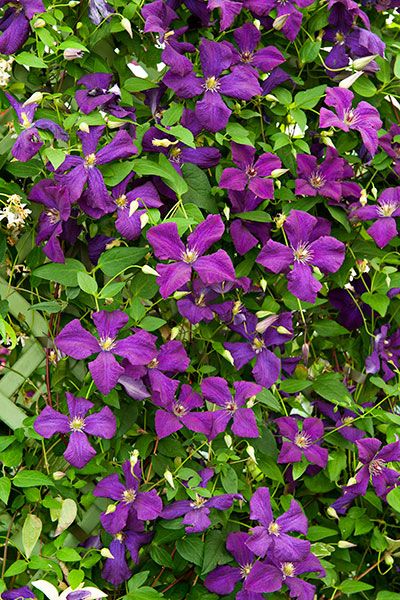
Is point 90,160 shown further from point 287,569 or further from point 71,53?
point 287,569

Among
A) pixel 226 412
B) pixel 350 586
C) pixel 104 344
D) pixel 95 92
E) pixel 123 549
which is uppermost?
pixel 95 92

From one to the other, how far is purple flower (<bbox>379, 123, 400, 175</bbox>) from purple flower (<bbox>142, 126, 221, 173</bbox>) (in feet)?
1.25

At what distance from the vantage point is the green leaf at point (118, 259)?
5.08 ft

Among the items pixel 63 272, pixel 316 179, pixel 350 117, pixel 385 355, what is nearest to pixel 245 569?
pixel 385 355

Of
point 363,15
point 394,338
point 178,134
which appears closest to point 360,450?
point 394,338

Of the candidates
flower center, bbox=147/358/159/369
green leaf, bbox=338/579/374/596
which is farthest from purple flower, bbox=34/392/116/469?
green leaf, bbox=338/579/374/596

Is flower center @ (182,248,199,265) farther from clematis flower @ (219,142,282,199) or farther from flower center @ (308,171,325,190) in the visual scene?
flower center @ (308,171,325,190)

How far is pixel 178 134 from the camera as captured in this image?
5.04 feet

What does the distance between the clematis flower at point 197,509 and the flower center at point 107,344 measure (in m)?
0.31

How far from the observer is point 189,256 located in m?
1.49

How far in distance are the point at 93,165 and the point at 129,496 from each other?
A: 1.86 feet

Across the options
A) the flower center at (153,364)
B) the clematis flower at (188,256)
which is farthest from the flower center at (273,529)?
the clematis flower at (188,256)

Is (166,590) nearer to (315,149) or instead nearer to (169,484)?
(169,484)

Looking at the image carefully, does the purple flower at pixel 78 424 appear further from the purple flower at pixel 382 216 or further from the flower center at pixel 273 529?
the purple flower at pixel 382 216
